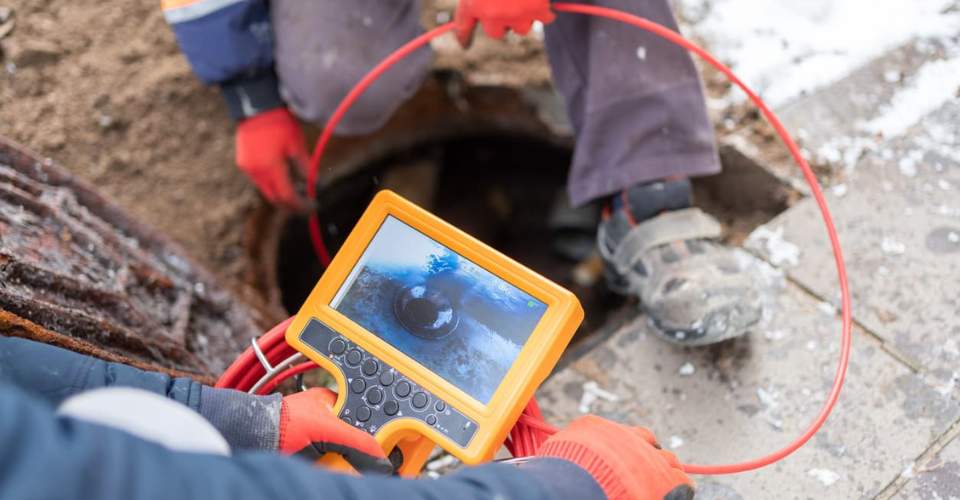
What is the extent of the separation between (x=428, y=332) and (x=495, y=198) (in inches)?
57.3

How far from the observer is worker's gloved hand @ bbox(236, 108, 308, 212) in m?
1.48

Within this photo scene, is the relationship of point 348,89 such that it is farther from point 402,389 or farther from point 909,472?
point 909,472

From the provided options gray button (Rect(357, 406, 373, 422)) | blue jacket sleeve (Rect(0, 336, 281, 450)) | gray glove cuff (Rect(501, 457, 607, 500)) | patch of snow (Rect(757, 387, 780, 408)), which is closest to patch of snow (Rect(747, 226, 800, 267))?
patch of snow (Rect(757, 387, 780, 408))

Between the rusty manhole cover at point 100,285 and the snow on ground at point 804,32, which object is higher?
the rusty manhole cover at point 100,285

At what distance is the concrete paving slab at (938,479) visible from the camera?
1.07 metres

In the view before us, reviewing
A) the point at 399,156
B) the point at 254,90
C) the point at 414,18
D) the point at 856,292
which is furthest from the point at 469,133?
the point at 856,292

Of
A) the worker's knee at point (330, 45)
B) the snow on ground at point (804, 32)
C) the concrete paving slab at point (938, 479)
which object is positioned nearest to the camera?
the concrete paving slab at point (938, 479)

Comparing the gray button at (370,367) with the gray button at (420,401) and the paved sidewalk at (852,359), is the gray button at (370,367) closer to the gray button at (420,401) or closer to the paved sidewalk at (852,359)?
the gray button at (420,401)

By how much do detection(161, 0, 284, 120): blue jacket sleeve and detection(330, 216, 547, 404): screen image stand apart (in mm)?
557

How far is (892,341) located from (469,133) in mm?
1210

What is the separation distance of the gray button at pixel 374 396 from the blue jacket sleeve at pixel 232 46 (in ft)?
2.38

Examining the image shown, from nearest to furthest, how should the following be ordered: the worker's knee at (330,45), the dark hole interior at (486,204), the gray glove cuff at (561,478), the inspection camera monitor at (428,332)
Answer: the gray glove cuff at (561,478) → the inspection camera monitor at (428,332) → the worker's knee at (330,45) → the dark hole interior at (486,204)

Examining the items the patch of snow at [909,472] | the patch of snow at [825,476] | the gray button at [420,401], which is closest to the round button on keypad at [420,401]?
the gray button at [420,401]

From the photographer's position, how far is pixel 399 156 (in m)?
2.12
